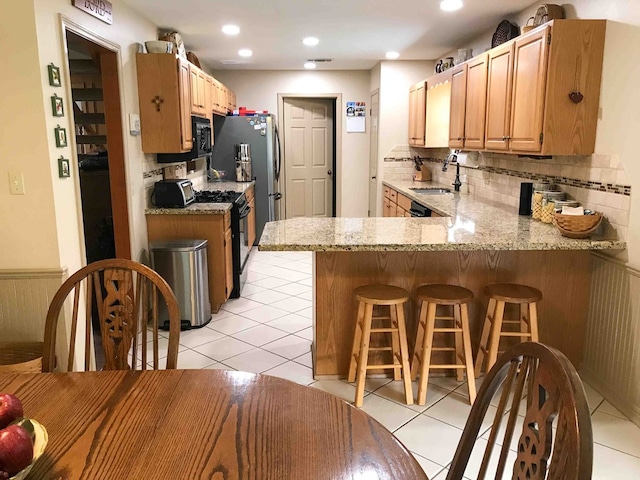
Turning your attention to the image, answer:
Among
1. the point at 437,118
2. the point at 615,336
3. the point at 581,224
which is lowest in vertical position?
the point at 615,336

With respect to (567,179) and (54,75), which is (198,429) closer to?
(54,75)

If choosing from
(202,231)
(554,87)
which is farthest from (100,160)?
(554,87)

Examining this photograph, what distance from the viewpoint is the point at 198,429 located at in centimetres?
114

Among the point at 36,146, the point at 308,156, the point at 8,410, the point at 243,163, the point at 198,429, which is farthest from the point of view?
the point at 308,156

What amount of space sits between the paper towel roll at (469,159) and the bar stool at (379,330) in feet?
7.92

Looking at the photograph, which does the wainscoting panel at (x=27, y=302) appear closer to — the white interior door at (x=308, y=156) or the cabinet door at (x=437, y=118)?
the cabinet door at (x=437, y=118)

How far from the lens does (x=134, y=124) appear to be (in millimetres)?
3764

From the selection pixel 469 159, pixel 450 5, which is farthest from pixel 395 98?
pixel 450 5

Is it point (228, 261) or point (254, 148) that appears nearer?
point (228, 261)

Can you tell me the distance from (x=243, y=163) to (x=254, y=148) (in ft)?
0.77

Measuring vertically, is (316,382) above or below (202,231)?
below

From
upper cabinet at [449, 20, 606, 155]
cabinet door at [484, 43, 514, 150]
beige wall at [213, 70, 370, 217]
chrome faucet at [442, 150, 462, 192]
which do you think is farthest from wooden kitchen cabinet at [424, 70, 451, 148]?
upper cabinet at [449, 20, 606, 155]

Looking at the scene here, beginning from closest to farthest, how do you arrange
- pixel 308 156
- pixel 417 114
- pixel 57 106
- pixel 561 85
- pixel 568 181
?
1. pixel 57 106
2. pixel 561 85
3. pixel 568 181
4. pixel 417 114
5. pixel 308 156

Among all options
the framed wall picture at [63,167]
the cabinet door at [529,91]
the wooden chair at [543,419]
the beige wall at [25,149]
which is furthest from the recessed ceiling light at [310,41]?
the wooden chair at [543,419]
